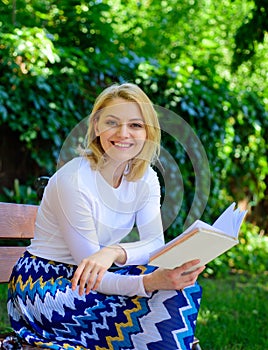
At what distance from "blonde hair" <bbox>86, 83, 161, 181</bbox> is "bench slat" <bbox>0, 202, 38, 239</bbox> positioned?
45 centimetres

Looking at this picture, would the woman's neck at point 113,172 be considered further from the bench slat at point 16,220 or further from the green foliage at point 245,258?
the green foliage at point 245,258

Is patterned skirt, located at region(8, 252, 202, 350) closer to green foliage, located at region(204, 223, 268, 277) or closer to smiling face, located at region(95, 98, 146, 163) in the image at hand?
smiling face, located at region(95, 98, 146, 163)

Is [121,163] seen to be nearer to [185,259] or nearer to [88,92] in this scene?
[185,259]

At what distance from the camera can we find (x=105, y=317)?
174 centimetres

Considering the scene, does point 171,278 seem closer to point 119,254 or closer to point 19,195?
point 119,254

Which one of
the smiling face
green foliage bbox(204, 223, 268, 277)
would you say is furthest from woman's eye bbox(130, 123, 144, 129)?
green foliage bbox(204, 223, 268, 277)

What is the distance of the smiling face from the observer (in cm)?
194

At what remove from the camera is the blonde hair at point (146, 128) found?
6.37ft

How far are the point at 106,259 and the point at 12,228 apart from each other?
660 millimetres

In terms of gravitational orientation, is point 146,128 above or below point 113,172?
above

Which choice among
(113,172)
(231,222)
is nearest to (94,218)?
(113,172)

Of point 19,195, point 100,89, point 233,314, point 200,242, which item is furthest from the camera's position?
point 100,89

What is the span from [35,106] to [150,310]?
2907 mm

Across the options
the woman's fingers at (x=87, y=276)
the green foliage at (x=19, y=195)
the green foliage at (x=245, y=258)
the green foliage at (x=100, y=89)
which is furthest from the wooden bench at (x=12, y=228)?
the green foliage at (x=245, y=258)
